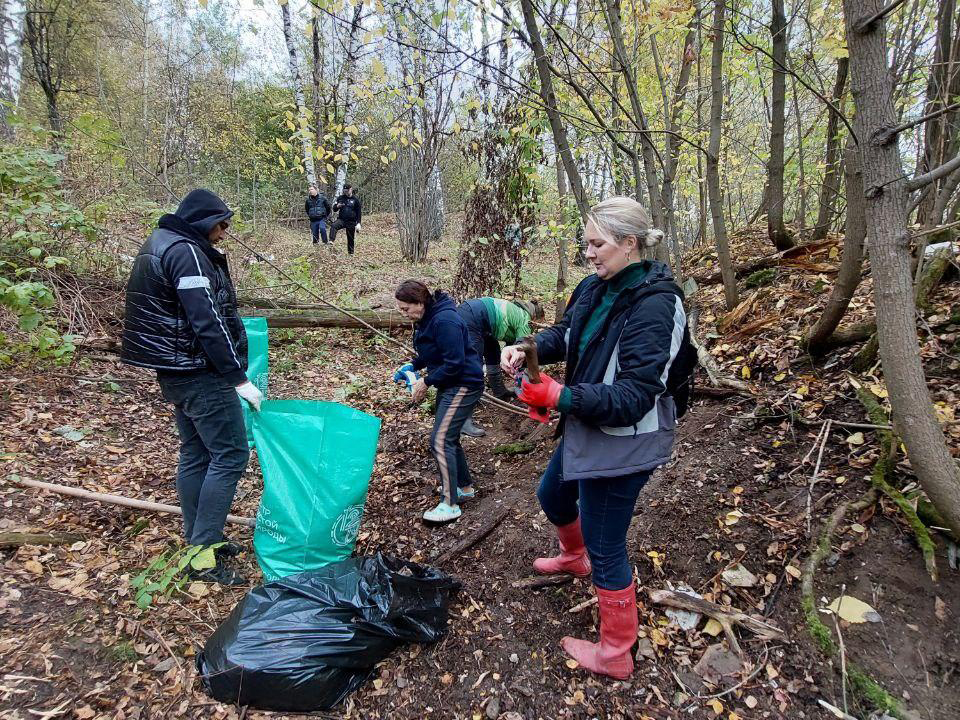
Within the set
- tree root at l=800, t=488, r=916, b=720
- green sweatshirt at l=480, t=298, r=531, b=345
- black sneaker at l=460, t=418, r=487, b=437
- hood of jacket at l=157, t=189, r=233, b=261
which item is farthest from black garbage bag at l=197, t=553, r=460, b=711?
green sweatshirt at l=480, t=298, r=531, b=345

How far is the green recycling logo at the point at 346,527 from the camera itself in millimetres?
2369

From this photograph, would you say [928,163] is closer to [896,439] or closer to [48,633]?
[896,439]

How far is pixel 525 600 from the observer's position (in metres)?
2.34

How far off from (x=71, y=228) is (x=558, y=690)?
5.57 m

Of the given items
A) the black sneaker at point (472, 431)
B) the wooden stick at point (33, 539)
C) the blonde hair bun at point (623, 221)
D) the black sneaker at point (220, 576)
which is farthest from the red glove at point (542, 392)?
the black sneaker at point (472, 431)

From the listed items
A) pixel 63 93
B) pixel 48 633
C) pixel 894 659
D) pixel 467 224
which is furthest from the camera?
pixel 63 93

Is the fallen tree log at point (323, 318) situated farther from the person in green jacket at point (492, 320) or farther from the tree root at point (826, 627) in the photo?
the tree root at point (826, 627)

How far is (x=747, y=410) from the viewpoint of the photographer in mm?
3105

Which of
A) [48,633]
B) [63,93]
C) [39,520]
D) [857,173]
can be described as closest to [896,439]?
[857,173]

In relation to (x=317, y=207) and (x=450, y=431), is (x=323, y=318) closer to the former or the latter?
(x=450, y=431)

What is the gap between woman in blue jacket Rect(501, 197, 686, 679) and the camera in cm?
155

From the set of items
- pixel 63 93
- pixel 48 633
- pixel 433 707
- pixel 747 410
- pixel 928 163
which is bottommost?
pixel 433 707

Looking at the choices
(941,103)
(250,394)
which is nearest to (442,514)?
(250,394)

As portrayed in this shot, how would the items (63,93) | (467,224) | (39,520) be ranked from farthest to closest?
(63,93) < (467,224) < (39,520)
